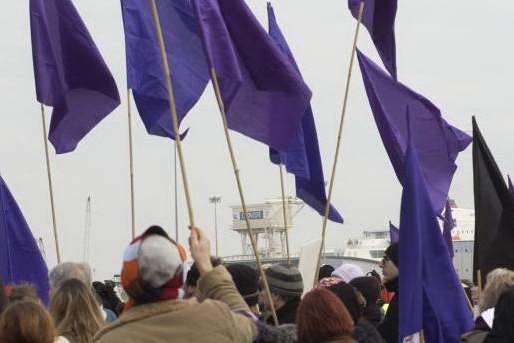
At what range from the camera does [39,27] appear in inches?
465

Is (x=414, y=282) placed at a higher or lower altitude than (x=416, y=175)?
lower

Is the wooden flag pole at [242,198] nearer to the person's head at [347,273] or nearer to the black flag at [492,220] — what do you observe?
the person's head at [347,273]

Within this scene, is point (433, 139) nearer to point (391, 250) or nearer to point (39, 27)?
point (391, 250)

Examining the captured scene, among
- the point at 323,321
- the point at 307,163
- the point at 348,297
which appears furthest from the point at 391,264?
the point at 323,321

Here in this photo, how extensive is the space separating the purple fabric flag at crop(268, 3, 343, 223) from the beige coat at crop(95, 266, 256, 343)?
642cm

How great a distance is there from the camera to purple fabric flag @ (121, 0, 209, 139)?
34.2 ft

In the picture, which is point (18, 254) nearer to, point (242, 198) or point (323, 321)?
point (242, 198)

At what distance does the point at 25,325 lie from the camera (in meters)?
5.85

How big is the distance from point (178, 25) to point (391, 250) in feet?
8.97

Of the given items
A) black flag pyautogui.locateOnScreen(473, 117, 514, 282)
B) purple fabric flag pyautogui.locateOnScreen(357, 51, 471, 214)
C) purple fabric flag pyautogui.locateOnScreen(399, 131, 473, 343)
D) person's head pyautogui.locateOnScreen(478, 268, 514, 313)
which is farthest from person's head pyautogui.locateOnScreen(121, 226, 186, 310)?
purple fabric flag pyautogui.locateOnScreen(357, 51, 471, 214)

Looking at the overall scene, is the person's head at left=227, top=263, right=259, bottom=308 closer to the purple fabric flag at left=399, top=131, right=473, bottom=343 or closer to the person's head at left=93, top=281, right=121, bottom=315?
the purple fabric flag at left=399, top=131, right=473, bottom=343

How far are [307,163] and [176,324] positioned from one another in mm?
7296

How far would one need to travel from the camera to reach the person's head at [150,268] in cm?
493

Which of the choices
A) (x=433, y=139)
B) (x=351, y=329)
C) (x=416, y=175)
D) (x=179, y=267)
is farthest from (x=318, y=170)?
(x=179, y=267)
